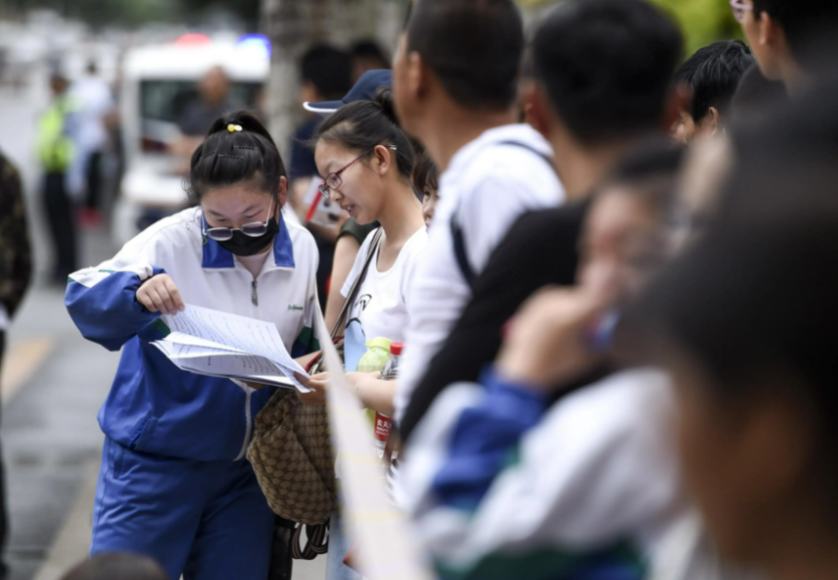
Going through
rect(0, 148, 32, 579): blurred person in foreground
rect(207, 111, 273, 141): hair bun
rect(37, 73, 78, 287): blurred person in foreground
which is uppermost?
rect(207, 111, 273, 141): hair bun

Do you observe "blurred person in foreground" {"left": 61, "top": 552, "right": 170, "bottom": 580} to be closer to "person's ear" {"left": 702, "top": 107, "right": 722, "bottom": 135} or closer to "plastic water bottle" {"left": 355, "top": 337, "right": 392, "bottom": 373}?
"plastic water bottle" {"left": 355, "top": 337, "right": 392, "bottom": 373}

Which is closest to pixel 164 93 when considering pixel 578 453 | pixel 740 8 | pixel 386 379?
pixel 386 379

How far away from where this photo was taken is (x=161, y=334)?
3.00m

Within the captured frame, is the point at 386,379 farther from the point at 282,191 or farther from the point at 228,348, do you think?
the point at 282,191

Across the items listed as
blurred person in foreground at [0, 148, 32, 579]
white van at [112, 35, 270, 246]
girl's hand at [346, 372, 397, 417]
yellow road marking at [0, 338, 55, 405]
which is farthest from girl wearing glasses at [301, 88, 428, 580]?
white van at [112, 35, 270, 246]

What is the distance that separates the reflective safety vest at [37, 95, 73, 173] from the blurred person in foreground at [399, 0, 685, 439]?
1139 centimetres

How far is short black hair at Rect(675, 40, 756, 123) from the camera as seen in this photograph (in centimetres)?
312

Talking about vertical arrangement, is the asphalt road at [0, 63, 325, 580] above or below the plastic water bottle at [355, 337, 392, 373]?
below

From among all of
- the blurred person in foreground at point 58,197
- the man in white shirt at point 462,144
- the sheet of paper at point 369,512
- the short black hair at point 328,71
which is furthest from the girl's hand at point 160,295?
the blurred person in foreground at point 58,197

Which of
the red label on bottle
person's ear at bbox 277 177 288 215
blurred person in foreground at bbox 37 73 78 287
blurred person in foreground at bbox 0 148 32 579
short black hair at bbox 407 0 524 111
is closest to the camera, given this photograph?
short black hair at bbox 407 0 524 111

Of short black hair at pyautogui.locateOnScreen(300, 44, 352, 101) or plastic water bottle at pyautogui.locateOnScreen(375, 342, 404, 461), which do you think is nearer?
plastic water bottle at pyautogui.locateOnScreen(375, 342, 404, 461)

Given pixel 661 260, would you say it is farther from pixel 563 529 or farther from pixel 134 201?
pixel 134 201

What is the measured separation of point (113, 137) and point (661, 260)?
17.7 m

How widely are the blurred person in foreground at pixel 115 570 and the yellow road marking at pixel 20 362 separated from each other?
636cm
